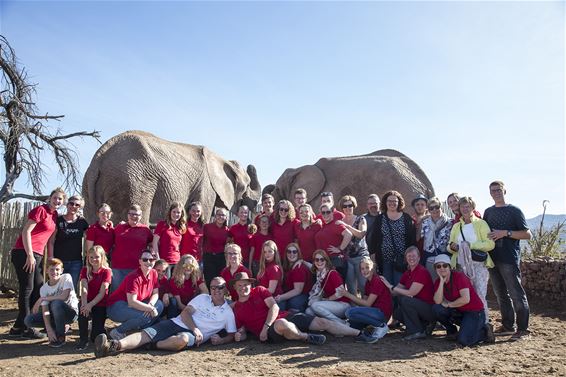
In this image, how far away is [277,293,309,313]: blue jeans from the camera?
712cm

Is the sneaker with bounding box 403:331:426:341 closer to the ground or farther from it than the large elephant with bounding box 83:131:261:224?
closer to the ground

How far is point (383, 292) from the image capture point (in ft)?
23.1

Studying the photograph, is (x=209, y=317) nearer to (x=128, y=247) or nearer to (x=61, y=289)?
(x=128, y=247)

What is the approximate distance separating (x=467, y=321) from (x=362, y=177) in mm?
9707

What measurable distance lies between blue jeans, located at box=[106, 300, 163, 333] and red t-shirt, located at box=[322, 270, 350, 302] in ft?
7.49

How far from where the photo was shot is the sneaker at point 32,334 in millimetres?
7074

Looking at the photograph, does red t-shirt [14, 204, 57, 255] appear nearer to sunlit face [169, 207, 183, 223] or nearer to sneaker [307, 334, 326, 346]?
sunlit face [169, 207, 183, 223]

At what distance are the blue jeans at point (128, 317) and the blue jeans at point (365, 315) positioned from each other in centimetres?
257

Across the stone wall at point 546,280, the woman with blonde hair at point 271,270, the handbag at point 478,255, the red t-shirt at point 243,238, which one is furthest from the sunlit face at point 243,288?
the stone wall at point 546,280

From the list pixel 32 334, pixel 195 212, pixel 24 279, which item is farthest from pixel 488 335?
pixel 24 279

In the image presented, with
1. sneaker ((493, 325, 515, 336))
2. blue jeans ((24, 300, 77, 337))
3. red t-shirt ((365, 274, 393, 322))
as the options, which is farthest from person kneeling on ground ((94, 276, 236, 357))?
sneaker ((493, 325, 515, 336))

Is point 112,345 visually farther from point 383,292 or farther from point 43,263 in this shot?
point 383,292

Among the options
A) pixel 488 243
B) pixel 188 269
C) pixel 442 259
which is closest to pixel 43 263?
pixel 188 269

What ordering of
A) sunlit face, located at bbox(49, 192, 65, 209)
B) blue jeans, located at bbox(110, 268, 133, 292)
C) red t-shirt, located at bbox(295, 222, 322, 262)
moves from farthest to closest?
red t-shirt, located at bbox(295, 222, 322, 262)
blue jeans, located at bbox(110, 268, 133, 292)
sunlit face, located at bbox(49, 192, 65, 209)
